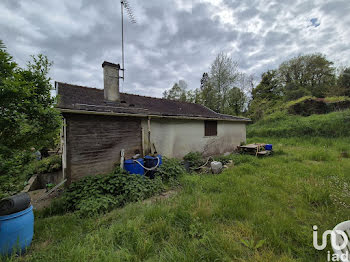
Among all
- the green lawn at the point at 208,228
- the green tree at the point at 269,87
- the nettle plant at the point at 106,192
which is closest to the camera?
the green lawn at the point at 208,228

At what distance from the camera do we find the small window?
841 centimetres

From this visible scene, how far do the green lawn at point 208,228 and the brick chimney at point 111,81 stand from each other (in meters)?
4.98

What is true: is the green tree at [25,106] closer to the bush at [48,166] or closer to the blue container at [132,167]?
the blue container at [132,167]

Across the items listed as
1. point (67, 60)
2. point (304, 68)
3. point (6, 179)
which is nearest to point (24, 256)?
point (6, 179)

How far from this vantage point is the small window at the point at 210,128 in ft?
27.6

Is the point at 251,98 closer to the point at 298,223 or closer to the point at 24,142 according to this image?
the point at 298,223

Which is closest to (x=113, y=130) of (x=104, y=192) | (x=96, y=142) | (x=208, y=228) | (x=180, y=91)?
(x=96, y=142)

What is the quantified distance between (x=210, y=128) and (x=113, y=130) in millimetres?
5894

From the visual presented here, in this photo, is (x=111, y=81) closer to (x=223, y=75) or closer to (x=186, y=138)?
(x=186, y=138)

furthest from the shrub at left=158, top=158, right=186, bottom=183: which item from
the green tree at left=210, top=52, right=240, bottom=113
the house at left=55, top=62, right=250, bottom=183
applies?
the green tree at left=210, top=52, right=240, bottom=113

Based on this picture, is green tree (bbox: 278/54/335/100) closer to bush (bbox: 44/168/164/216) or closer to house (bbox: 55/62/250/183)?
house (bbox: 55/62/250/183)

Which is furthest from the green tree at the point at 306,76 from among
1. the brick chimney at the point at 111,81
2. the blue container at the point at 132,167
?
the blue container at the point at 132,167

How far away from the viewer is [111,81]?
6.41 meters

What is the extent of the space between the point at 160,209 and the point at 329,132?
16026 mm
